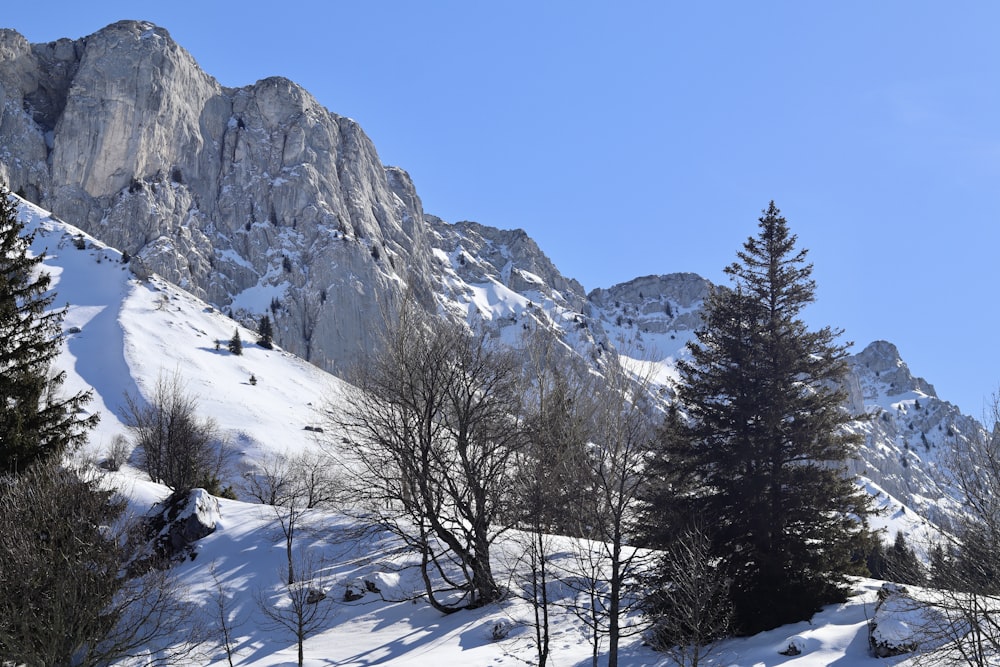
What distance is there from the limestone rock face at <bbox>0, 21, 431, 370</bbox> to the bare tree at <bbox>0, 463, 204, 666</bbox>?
391ft

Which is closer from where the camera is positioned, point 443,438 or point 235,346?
point 443,438

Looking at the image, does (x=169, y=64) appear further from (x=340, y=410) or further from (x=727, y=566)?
(x=727, y=566)

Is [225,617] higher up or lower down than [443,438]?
lower down

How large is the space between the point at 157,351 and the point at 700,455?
7181 centimetres

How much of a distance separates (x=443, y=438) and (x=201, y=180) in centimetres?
16540

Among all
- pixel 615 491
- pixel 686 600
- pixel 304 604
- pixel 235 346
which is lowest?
pixel 304 604

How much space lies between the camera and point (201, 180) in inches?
6496

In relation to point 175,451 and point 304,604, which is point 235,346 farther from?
point 304,604

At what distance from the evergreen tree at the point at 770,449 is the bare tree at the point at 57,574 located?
12.0 m

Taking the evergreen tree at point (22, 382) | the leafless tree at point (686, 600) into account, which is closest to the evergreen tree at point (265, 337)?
the evergreen tree at point (22, 382)

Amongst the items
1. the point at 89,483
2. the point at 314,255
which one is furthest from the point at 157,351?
the point at 314,255

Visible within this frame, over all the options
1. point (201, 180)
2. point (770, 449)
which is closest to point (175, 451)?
point (770, 449)

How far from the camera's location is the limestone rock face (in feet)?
471

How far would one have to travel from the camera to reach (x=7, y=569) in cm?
1261
